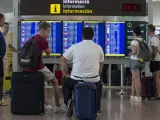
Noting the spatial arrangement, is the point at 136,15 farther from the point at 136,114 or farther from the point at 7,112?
the point at 7,112

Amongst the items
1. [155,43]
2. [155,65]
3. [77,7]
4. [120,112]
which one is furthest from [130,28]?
[120,112]

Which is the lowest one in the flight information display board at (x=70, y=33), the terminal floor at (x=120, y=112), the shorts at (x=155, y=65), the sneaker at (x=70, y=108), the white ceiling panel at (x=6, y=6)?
the terminal floor at (x=120, y=112)

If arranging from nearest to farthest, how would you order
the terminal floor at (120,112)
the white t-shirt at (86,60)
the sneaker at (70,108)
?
the white t-shirt at (86,60) → the sneaker at (70,108) → the terminal floor at (120,112)

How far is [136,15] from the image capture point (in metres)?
9.12

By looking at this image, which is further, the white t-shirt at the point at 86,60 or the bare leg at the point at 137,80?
the bare leg at the point at 137,80

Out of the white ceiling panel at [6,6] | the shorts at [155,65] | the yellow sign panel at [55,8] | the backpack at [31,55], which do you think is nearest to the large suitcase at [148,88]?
the shorts at [155,65]

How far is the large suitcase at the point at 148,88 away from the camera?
29.8ft

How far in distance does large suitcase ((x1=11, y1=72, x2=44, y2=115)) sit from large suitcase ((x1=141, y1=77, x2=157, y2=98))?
3624mm

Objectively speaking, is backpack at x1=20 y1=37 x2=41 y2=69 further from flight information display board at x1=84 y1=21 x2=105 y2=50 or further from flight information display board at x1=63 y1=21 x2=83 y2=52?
flight information display board at x1=84 y1=21 x2=105 y2=50

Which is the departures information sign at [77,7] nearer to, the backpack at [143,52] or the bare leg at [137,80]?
the backpack at [143,52]

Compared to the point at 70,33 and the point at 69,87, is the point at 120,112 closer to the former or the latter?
the point at 69,87

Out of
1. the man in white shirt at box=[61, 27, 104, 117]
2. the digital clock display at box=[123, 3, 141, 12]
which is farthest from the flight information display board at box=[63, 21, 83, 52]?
the man in white shirt at box=[61, 27, 104, 117]

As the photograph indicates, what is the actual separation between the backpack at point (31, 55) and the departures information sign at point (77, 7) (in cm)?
291

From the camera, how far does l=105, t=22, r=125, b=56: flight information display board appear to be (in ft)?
30.1
